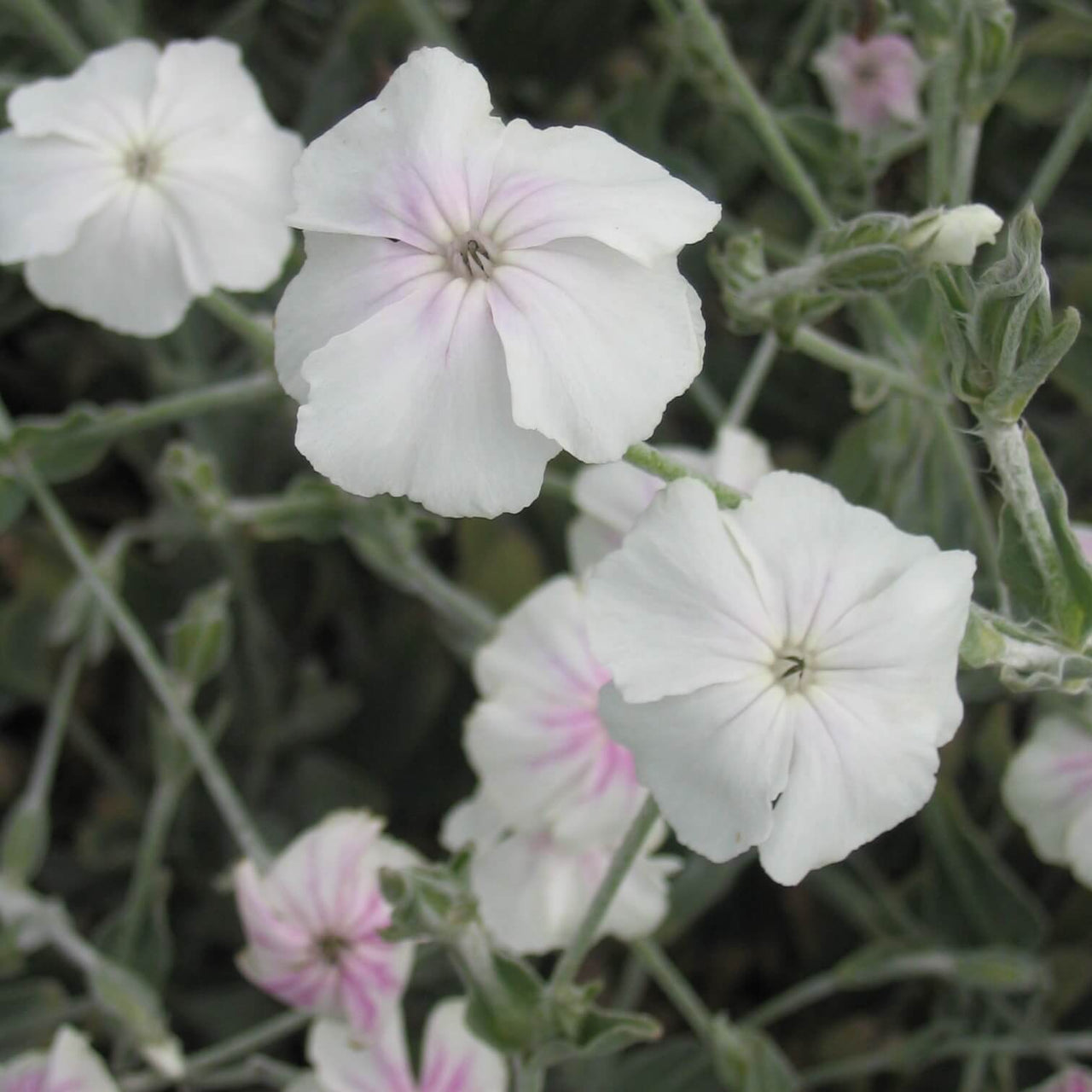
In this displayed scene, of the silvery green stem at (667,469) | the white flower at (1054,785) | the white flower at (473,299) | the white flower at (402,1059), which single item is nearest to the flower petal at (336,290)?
the white flower at (473,299)

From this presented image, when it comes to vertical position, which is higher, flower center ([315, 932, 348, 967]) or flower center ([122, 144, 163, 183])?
flower center ([122, 144, 163, 183])

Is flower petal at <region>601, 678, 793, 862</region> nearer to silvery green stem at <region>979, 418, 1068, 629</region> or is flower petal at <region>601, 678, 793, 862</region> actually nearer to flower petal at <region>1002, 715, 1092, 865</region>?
silvery green stem at <region>979, 418, 1068, 629</region>

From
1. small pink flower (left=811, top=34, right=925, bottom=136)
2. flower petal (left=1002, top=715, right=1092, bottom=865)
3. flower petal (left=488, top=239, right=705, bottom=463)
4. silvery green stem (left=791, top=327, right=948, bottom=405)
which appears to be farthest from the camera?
small pink flower (left=811, top=34, right=925, bottom=136)

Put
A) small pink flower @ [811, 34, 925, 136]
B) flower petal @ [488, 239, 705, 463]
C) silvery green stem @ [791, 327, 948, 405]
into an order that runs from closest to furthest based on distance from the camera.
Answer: flower petal @ [488, 239, 705, 463]
silvery green stem @ [791, 327, 948, 405]
small pink flower @ [811, 34, 925, 136]

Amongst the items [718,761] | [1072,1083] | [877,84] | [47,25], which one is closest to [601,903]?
[718,761]

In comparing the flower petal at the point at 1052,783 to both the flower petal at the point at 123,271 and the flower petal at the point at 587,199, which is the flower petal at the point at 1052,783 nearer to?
the flower petal at the point at 587,199

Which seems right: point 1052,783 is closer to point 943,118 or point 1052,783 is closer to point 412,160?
point 943,118

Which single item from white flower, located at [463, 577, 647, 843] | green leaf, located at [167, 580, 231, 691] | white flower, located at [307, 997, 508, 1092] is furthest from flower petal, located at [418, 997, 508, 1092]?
green leaf, located at [167, 580, 231, 691]

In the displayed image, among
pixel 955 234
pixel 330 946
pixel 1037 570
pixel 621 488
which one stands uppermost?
pixel 955 234
